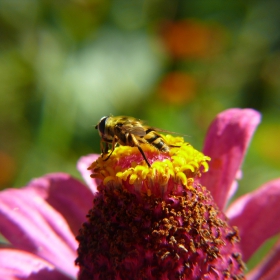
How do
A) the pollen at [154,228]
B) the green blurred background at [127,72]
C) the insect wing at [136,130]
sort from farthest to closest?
the green blurred background at [127,72]
the insect wing at [136,130]
the pollen at [154,228]

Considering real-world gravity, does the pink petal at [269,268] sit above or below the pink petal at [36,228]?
below

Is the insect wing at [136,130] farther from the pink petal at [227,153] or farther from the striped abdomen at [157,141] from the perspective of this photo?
the pink petal at [227,153]

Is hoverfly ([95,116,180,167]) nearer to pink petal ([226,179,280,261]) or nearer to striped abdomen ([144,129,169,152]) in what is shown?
striped abdomen ([144,129,169,152])

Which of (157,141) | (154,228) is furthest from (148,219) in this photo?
(157,141)

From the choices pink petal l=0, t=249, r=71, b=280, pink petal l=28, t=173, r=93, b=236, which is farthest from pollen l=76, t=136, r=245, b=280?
pink petal l=28, t=173, r=93, b=236

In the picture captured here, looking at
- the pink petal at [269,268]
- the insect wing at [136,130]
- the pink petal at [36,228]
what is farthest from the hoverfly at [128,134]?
the pink petal at [269,268]

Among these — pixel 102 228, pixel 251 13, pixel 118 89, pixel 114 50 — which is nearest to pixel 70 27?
pixel 114 50

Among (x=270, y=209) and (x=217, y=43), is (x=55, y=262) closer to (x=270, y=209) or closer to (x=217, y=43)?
(x=270, y=209)

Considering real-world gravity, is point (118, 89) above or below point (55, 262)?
above
